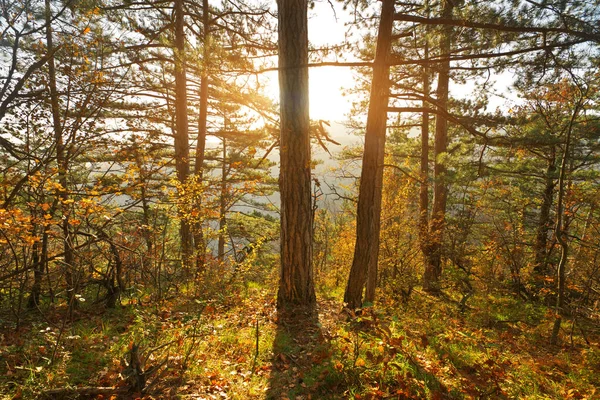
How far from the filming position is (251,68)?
570 centimetres

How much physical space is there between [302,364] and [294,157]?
283 cm

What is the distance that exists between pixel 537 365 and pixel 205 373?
411cm

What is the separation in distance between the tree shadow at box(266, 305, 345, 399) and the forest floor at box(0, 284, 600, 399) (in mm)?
13

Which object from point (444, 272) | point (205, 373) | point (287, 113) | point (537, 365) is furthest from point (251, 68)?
point (444, 272)

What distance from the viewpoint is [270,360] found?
11.7ft

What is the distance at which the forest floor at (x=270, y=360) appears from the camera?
2826mm

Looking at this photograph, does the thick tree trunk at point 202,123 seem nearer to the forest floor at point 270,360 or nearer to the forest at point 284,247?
the forest at point 284,247

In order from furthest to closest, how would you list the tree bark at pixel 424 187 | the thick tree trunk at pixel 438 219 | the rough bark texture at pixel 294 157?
1. the tree bark at pixel 424 187
2. the thick tree trunk at pixel 438 219
3. the rough bark texture at pixel 294 157

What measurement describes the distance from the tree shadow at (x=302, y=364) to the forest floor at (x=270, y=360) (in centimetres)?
1

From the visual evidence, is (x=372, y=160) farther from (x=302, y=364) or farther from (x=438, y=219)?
(x=438, y=219)

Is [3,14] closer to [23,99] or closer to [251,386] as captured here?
[23,99]

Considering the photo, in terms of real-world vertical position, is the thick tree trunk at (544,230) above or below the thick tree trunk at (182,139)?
below

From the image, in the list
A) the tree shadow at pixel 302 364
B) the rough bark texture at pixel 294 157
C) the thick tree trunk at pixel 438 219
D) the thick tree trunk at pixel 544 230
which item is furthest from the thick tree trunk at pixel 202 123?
the thick tree trunk at pixel 544 230

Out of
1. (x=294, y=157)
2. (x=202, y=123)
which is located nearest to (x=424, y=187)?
(x=294, y=157)
